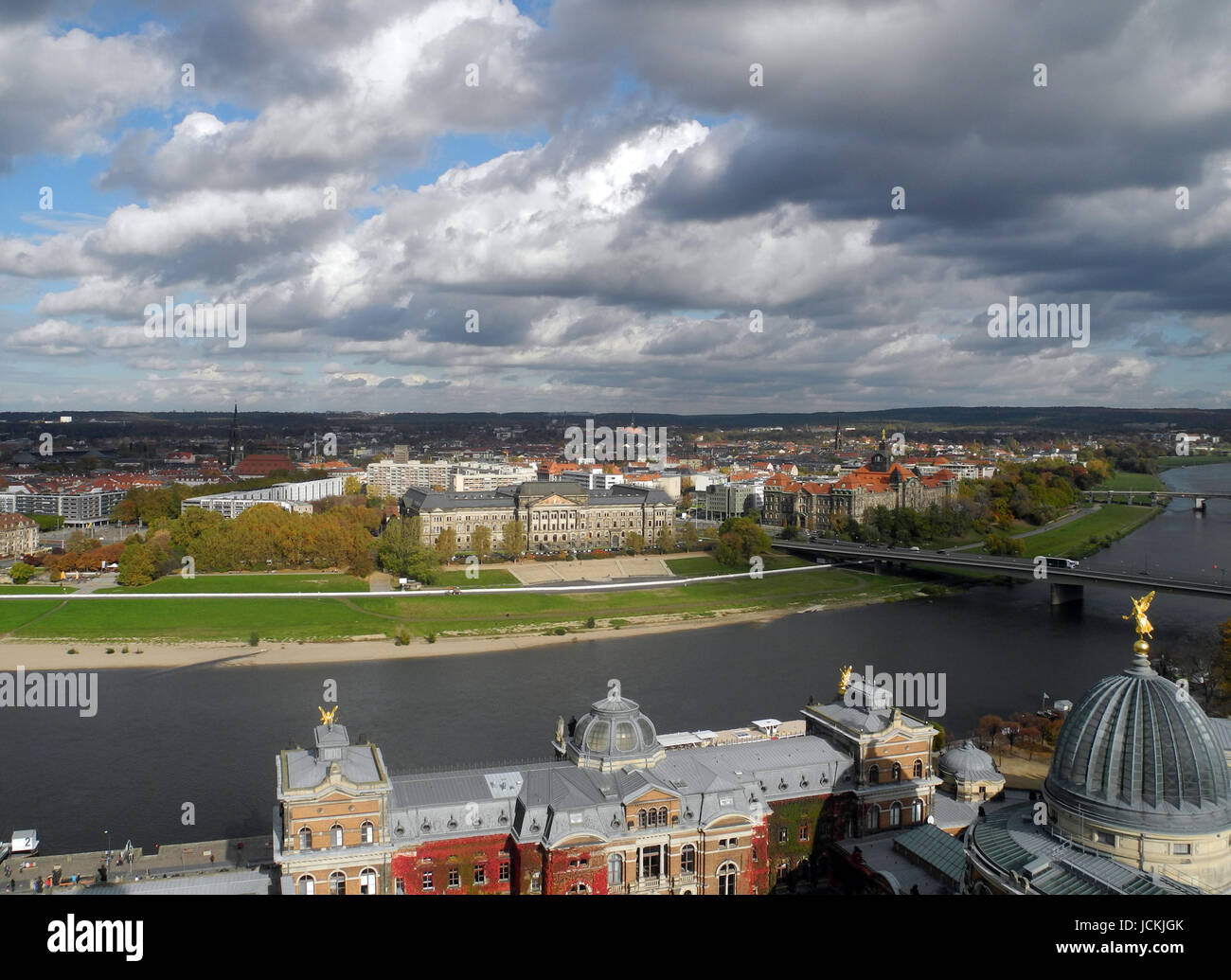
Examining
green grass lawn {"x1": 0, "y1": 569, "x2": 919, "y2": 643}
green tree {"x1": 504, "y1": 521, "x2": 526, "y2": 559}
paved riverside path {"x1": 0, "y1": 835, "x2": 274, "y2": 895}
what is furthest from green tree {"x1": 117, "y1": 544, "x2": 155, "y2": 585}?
paved riverside path {"x1": 0, "y1": 835, "x2": 274, "y2": 895}

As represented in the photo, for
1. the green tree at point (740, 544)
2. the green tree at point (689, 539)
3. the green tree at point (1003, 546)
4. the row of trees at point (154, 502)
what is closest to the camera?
the green tree at point (740, 544)

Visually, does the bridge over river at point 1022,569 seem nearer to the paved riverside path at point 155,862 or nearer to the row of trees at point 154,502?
the row of trees at point 154,502

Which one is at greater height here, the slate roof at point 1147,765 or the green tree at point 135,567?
the slate roof at point 1147,765

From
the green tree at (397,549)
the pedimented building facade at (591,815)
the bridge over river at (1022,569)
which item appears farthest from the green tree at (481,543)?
the pedimented building facade at (591,815)

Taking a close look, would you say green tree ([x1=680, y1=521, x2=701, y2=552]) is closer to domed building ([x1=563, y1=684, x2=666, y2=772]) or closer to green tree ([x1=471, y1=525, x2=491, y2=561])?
green tree ([x1=471, y1=525, x2=491, y2=561])

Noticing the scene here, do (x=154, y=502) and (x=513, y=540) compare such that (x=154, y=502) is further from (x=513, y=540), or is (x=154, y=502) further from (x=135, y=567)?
(x=513, y=540)
